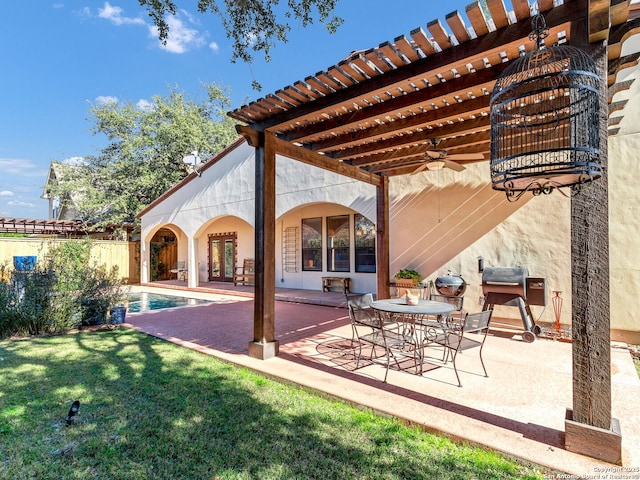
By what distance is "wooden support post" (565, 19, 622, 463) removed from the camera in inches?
92.7

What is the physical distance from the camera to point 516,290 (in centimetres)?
561

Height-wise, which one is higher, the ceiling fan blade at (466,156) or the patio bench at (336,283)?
the ceiling fan blade at (466,156)

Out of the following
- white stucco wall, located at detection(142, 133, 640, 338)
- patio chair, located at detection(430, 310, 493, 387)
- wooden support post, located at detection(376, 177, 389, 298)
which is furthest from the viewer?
wooden support post, located at detection(376, 177, 389, 298)

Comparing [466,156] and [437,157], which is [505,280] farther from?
[437,157]

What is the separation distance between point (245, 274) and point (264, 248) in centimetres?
974

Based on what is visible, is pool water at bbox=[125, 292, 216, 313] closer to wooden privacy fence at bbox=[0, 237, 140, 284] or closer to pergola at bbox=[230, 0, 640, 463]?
wooden privacy fence at bbox=[0, 237, 140, 284]

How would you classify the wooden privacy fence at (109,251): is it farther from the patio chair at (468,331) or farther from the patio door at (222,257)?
the patio chair at (468,331)

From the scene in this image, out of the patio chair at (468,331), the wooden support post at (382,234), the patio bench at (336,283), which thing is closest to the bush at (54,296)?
the wooden support post at (382,234)

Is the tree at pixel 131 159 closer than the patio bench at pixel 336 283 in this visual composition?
No

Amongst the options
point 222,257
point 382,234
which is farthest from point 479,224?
point 222,257

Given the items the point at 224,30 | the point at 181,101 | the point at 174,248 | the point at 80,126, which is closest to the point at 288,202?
the point at 224,30

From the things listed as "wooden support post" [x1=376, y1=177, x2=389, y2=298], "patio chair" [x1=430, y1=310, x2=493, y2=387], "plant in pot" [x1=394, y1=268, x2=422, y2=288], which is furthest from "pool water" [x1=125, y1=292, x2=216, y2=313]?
"patio chair" [x1=430, y1=310, x2=493, y2=387]

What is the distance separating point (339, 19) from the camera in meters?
4.32

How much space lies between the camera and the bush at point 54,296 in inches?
239
